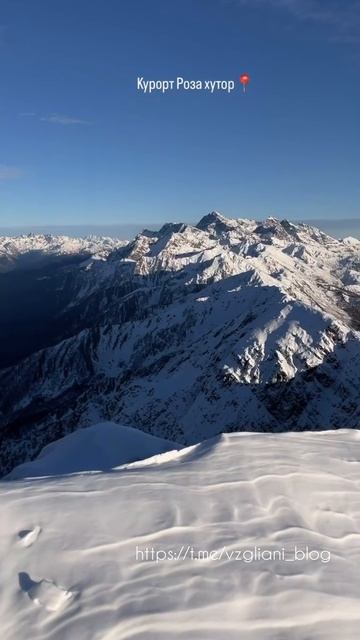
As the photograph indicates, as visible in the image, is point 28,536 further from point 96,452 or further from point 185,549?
point 96,452

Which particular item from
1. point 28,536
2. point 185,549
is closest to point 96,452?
point 28,536

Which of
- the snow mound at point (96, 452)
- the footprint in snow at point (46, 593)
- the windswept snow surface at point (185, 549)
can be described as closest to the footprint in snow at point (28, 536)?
the windswept snow surface at point (185, 549)

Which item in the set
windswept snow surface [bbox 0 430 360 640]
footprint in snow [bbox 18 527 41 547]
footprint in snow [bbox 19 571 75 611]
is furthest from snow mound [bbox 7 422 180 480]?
footprint in snow [bbox 19 571 75 611]

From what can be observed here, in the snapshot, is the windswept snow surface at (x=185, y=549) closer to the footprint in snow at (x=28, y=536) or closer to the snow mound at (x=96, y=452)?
the footprint in snow at (x=28, y=536)

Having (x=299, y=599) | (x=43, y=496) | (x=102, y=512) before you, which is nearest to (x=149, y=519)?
(x=102, y=512)

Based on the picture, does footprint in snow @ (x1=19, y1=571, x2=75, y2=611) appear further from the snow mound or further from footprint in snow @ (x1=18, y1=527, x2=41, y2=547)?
the snow mound

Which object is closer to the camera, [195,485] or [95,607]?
[95,607]

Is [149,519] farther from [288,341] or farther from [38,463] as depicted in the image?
[288,341]
